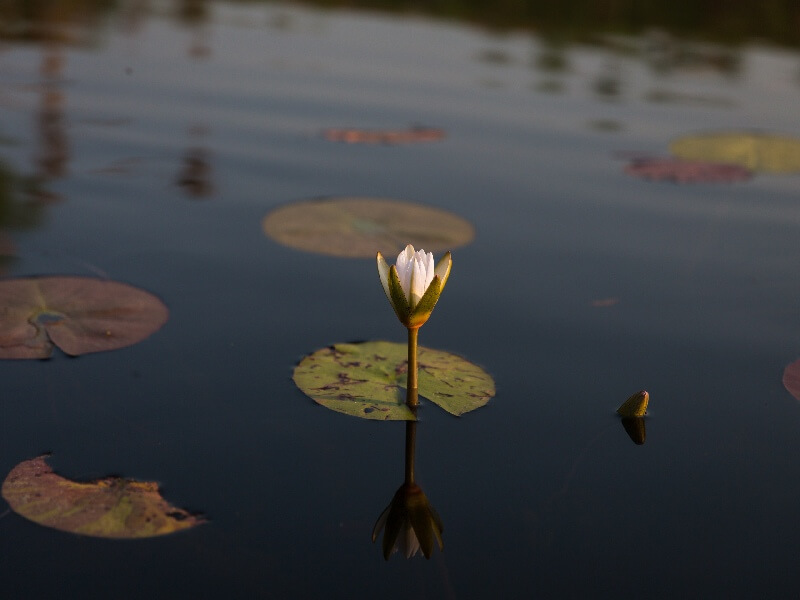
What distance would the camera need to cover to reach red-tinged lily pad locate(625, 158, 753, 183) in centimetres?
477

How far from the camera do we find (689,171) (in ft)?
15.8

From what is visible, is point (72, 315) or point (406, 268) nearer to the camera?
point (406, 268)

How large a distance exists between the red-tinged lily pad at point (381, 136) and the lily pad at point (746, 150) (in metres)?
1.50

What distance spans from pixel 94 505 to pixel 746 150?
443 cm

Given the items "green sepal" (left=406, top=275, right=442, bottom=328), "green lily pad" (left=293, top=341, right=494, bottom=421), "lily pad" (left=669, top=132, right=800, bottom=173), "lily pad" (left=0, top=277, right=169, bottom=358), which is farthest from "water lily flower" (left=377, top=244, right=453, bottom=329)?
"lily pad" (left=669, top=132, right=800, bottom=173)

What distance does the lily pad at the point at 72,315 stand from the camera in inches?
103

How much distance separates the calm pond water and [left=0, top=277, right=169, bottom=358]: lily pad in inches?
2.9

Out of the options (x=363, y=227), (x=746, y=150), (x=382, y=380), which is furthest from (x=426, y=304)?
(x=746, y=150)

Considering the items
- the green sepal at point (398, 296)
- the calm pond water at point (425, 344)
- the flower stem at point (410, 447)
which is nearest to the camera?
the calm pond water at point (425, 344)

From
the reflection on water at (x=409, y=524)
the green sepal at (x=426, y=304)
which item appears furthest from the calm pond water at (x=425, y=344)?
the green sepal at (x=426, y=304)

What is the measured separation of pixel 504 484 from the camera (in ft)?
6.88

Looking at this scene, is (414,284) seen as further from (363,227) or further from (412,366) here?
(363,227)

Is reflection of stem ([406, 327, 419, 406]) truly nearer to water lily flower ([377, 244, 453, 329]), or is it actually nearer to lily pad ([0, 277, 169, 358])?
water lily flower ([377, 244, 453, 329])

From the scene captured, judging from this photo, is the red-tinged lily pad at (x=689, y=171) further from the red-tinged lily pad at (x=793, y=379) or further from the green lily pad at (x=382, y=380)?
the green lily pad at (x=382, y=380)
